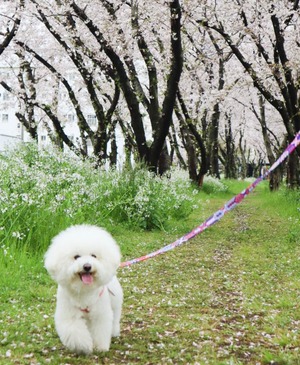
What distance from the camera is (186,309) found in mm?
5922

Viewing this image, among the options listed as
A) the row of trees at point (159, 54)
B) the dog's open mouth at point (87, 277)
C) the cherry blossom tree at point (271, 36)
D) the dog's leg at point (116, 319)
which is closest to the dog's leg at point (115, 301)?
the dog's leg at point (116, 319)

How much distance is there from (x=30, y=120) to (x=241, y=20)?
44.1 feet

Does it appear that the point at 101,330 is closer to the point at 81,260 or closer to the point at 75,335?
the point at 75,335

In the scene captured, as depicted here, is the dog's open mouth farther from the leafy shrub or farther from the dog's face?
the leafy shrub

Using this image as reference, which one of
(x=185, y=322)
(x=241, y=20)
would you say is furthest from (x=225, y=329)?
(x=241, y=20)

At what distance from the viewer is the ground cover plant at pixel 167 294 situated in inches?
174

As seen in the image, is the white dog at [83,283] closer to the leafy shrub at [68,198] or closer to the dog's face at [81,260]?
the dog's face at [81,260]

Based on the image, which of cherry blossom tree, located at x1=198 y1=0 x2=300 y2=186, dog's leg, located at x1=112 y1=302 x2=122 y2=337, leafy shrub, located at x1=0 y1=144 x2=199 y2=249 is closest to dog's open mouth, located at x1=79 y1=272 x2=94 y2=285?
dog's leg, located at x1=112 y1=302 x2=122 y2=337

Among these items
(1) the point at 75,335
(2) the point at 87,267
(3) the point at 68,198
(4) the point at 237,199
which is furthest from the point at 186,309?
(3) the point at 68,198

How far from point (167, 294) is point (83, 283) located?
2.72m

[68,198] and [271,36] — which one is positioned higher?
[271,36]

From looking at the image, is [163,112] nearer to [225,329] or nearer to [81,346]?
[225,329]

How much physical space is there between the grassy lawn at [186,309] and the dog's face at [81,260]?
2.21 feet

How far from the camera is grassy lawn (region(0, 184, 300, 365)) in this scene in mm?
4352
